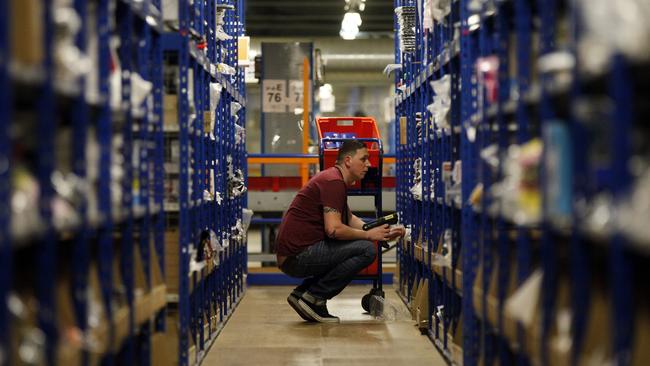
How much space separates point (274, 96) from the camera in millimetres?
13898

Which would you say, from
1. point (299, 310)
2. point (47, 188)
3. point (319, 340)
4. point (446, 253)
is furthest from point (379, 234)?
point (47, 188)

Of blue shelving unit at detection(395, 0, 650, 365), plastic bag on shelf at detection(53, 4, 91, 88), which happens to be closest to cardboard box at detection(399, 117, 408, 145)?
blue shelving unit at detection(395, 0, 650, 365)

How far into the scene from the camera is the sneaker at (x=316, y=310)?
7.11 meters

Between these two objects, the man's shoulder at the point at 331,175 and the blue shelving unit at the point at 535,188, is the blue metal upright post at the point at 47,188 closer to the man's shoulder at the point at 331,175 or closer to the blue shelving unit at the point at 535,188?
the blue shelving unit at the point at 535,188

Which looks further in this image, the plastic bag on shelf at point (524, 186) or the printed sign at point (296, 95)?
the printed sign at point (296, 95)

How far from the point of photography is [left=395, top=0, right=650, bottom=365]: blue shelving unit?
234 centimetres

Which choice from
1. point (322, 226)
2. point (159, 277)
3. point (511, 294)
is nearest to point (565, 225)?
point (511, 294)

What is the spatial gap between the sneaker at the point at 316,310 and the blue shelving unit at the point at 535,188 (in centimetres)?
113

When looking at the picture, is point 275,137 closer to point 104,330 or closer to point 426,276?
point 426,276

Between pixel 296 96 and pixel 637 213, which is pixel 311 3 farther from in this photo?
pixel 637 213

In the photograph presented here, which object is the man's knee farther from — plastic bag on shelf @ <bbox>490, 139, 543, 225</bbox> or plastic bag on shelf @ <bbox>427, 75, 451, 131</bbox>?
plastic bag on shelf @ <bbox>490, 139, 543, 225</bbox>

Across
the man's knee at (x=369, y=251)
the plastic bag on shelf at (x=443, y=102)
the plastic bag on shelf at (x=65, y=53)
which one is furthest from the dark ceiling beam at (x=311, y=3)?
the plastic bag on shelf at (x=65, y=53)

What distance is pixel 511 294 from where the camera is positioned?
3842mm

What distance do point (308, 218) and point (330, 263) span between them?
41cm
